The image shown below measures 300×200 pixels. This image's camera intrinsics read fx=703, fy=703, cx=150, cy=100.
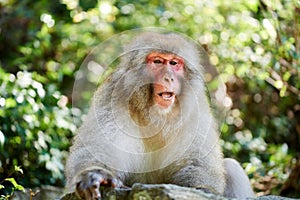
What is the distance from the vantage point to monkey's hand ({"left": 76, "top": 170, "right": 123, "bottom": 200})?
455 cm

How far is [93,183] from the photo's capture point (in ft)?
15.1

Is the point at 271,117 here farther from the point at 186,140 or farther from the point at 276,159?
the point at 186,140

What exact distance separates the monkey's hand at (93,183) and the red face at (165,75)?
0.89 meters

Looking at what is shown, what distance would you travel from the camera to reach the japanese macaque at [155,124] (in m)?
5.34

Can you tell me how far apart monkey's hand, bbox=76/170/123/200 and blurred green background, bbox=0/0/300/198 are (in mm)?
2480

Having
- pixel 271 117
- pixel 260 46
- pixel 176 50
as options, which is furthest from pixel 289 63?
pixel 176 50

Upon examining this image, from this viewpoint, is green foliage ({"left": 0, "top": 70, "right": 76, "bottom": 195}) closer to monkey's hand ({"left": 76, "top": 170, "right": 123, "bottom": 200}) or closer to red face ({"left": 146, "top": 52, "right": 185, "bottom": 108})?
red face ({"left": 146, "top": 52, "right": 185, "bottom": 108})

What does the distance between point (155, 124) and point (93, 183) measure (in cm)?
107

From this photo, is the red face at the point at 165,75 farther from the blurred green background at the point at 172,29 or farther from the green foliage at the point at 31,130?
the green foliage at the point at 31,130

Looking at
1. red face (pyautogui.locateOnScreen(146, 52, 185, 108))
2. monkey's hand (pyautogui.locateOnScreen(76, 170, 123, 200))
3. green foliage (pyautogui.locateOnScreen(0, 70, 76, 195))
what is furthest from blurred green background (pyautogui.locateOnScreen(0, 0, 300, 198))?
monkey's hand (pyautogui.locateOnScreen(76, 170, 123, 200))

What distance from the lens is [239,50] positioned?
30.5ft

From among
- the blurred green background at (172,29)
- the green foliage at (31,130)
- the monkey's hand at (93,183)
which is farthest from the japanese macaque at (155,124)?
the green foliage at (31,130)

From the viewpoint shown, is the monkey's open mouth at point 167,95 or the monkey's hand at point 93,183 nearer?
the monkey's hand at point 93,183

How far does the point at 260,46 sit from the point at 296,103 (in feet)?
5.08
